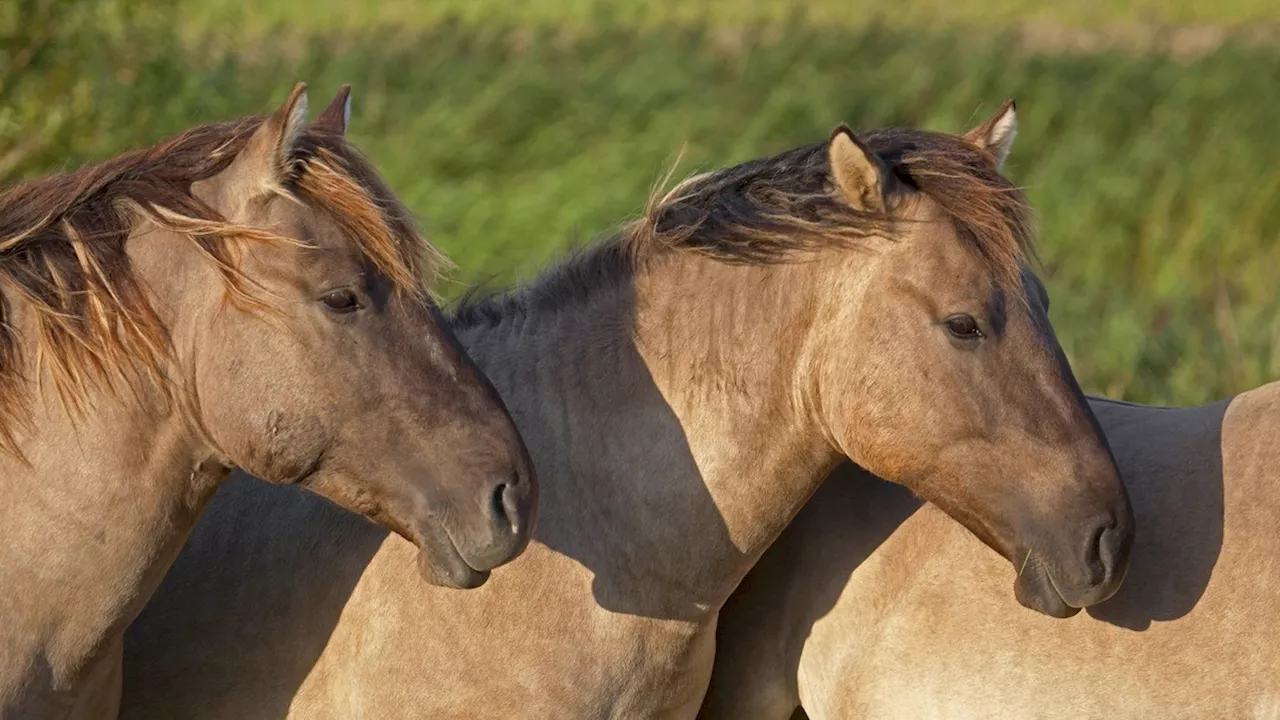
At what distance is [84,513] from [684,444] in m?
1.38

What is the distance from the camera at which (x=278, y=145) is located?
344cm

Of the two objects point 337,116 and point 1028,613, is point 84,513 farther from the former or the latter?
point 1028,613

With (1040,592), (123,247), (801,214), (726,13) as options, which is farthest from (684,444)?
(726,13)

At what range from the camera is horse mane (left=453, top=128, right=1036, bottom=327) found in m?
3.83

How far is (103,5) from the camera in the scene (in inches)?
319

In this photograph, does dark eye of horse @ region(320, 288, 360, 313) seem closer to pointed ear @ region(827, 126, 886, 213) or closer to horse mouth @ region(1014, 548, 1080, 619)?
pointed ear @ region(827, 126, 886, 213)

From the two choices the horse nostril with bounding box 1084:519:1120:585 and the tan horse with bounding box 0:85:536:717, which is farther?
the horse nostril with bounding box 1084:519:1120:585

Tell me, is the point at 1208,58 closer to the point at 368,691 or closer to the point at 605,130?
the point at 605,130

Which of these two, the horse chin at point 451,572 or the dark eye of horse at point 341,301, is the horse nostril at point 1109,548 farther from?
the dark eye of horse at point 341,301

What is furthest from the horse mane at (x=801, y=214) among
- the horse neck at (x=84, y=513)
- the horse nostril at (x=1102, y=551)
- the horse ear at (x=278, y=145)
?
the horse neck at (x=84, y=513)

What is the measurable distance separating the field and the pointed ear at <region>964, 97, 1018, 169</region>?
4.36 meters

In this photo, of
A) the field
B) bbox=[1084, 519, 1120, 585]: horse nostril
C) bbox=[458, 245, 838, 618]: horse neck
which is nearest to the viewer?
bbox=[1084, 519, 1120, 585]: horse nostril

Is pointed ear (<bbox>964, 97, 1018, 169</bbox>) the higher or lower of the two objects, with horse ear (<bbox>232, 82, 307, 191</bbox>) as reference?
lower

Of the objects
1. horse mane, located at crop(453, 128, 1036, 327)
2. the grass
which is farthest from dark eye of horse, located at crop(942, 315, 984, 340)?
the grass
